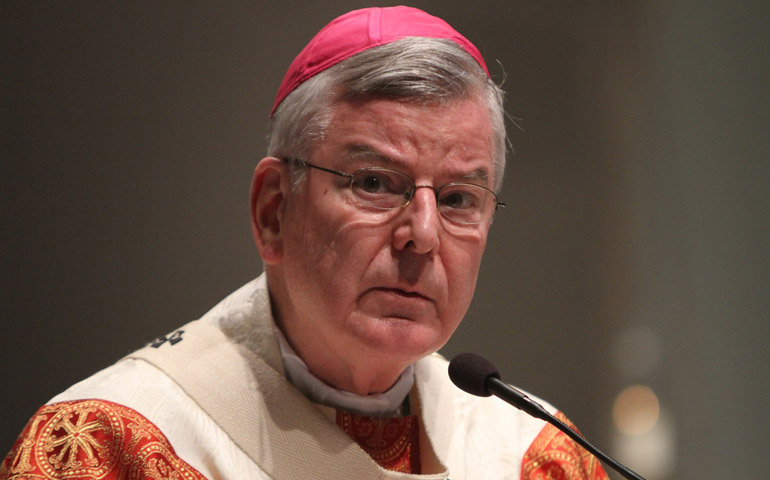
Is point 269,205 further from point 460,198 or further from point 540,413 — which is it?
point 540,413

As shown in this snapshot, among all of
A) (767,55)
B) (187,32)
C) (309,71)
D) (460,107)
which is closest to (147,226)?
(187,32)

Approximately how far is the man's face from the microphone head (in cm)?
11

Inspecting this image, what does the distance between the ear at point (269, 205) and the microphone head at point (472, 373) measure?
0.51m

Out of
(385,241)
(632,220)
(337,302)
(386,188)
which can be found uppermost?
(386,188)

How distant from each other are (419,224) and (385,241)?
85 mm

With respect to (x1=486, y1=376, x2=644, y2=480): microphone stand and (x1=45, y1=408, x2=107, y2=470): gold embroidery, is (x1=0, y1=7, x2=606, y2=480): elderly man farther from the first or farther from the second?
(x1=486, y1=376, x2=644, y2=480): microphone stand

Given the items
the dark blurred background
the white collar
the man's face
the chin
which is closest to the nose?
the man's face

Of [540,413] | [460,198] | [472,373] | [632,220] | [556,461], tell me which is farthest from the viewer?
[632,220]

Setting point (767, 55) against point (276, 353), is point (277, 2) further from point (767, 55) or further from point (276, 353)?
point (767, 55)

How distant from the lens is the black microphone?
1.50 meters

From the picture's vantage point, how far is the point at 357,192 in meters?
1.72

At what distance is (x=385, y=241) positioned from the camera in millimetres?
1697

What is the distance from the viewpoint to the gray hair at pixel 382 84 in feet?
5.70

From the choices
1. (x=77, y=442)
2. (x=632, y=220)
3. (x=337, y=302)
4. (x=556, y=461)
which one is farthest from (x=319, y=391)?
(x=632, y=220)
